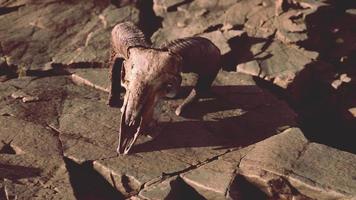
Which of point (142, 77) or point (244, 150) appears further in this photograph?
point (244, 150)

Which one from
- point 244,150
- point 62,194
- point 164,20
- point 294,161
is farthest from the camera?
point 164,20

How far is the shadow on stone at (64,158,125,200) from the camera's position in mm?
6629

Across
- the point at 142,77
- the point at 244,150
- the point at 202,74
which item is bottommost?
the point at 244,150

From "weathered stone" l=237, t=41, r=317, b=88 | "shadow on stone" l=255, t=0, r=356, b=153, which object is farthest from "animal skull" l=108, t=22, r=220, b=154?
"shadow on stone" l=255, t=0, r=356, b=153

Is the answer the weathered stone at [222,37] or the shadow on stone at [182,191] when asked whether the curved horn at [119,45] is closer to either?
the shadow on stone at [182,191]

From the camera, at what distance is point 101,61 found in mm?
9164

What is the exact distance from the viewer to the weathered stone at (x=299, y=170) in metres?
6.38

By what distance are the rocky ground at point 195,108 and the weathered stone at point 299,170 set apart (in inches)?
0.6

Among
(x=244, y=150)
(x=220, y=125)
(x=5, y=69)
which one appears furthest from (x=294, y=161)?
(x=5, y=69)

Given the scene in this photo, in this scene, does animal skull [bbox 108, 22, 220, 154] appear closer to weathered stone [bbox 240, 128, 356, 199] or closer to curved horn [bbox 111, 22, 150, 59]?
curved horn [bbox 111, 22, 150, 59]

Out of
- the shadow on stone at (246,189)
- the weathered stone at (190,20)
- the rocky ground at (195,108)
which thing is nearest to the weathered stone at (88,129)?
the rocky ground at (195,108)

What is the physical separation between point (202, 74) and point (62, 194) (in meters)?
2.73

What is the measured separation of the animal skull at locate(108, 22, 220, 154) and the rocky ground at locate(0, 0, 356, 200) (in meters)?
0.43

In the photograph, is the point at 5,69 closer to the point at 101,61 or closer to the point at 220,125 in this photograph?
the point at 101,61
